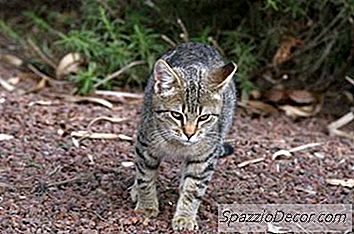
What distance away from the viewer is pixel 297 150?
512 centimetres

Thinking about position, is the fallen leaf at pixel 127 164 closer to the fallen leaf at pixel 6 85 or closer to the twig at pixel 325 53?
the fallen leaf at pixel 6 85

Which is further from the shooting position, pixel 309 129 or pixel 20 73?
pixel 20 73

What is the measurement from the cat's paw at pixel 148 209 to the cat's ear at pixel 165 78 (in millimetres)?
534

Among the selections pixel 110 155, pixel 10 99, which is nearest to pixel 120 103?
pixel 10 99

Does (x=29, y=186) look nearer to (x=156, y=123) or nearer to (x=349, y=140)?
(x=156, y=123)

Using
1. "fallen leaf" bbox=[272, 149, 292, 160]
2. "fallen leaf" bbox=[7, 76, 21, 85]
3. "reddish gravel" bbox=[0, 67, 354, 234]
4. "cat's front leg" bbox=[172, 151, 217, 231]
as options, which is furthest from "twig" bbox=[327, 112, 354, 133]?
"fallen leaf" bbox=[7, 76, 21, 85]

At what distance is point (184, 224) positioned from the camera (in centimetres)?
400

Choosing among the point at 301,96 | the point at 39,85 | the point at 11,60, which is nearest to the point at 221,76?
the point at 301,96

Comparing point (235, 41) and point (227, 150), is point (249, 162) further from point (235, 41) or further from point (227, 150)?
point (235, 41)

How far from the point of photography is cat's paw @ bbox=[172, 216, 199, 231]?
13.1 ft

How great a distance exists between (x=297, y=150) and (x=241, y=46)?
47.8 inches

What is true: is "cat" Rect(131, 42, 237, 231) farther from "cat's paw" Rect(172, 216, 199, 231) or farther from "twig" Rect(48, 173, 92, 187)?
"twig" Rect(48, 173, 92, 187)

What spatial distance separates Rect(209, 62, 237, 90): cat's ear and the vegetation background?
197 cm

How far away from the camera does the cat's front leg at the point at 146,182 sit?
13.6 feet
